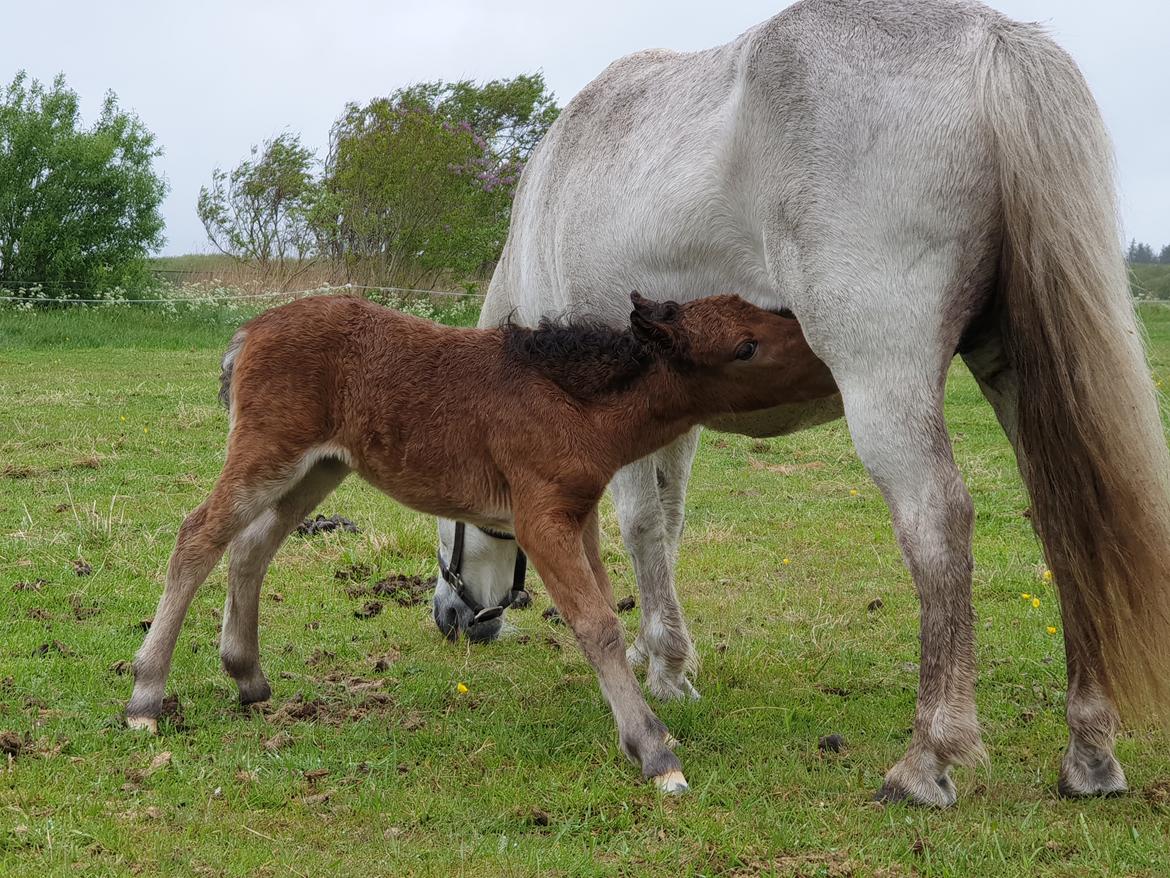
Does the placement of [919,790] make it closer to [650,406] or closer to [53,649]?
[650,406]

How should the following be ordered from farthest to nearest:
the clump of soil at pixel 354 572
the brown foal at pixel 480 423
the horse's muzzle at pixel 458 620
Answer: the clump of soil at pixel 354 572, the horse's muzzle at pixel 458 620, the brown foal at pixel 480 423

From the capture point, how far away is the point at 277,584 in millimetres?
6457

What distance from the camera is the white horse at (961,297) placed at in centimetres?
337

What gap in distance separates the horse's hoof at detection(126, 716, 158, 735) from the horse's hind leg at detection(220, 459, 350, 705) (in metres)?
0.43

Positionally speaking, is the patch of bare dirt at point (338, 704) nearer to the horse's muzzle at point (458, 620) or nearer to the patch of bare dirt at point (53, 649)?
the horse's muzzle at point (458, 620)

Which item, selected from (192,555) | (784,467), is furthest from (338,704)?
(784,467)

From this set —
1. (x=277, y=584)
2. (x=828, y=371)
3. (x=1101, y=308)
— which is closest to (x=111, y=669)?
(x=277, y=584)

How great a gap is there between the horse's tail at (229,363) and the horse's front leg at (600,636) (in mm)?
1496

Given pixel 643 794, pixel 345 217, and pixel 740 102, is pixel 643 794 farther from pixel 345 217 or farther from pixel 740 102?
pixel 345 217

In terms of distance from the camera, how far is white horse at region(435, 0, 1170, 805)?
3373 mm

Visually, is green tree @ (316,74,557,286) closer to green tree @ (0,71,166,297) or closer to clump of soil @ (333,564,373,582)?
green tree @ (0,71,166,297)

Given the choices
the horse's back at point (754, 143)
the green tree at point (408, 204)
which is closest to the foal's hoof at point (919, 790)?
the horse's back at point (754, 143)

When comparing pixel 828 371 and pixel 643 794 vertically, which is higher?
pixel 828 371

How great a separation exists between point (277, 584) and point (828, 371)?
12.3 ft
